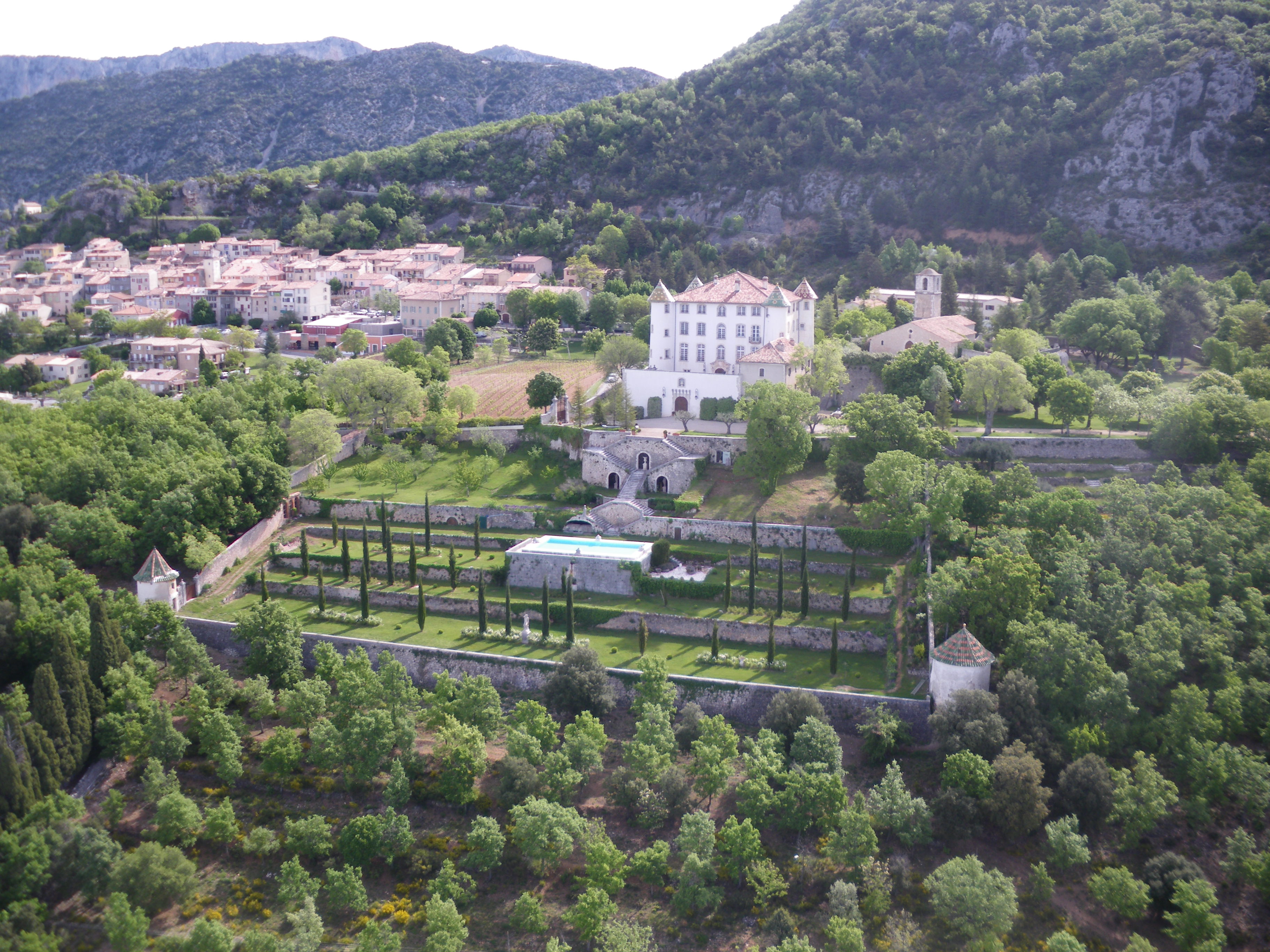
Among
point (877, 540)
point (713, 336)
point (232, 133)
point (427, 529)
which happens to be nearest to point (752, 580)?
point (877, 540)

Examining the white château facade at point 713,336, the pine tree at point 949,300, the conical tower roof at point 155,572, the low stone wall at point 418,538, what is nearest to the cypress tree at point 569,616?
the low stone wall at point 418,538

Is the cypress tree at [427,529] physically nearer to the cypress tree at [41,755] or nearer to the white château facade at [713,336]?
the white château facade at [713,336]

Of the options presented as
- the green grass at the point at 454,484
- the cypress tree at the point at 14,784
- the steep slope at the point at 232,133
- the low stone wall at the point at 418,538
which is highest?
the steep slope at the point at 232,133

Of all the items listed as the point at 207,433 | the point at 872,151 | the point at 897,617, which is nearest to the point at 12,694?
the point at 207,433

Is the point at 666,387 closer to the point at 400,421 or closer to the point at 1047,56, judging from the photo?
the point at 400,421

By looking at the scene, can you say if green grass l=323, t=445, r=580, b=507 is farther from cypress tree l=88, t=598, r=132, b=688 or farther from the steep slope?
the steep slope

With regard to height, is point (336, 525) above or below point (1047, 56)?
below
